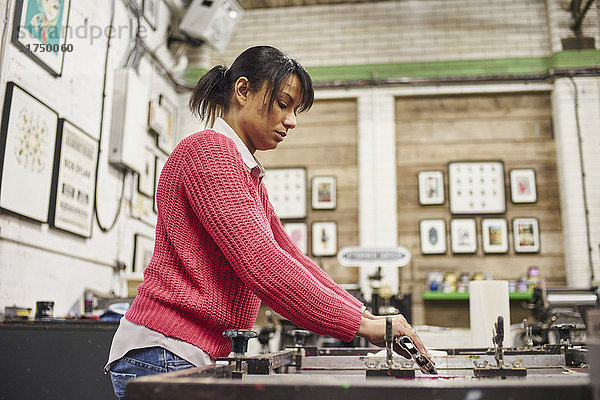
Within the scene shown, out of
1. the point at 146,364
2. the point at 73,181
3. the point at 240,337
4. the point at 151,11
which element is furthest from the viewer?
the point at 151,11

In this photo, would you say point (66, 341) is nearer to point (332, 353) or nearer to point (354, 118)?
point (332, 353)

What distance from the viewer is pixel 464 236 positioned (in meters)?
6.46

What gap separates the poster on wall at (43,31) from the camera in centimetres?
340

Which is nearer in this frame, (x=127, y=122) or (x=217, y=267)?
(x=217, y=267)

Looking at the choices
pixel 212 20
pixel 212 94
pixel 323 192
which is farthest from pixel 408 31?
pixel 212 94

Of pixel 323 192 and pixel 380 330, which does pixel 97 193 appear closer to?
pixel 323 192

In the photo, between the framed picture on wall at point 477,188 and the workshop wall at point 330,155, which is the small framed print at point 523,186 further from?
the workshop wall at point 330,155

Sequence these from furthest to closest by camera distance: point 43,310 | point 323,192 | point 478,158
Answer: point 323,192 < point 478,158 < point 43,310

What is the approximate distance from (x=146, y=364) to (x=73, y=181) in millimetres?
3388

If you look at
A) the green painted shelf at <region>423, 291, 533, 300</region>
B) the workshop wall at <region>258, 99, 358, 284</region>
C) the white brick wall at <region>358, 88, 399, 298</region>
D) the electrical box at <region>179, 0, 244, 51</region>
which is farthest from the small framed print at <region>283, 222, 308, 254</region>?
the electrical box at <region>179, 0, 244, 51</region>

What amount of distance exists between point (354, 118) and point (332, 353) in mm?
5267

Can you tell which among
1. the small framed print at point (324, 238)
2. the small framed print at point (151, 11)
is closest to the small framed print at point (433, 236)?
the small framed print at point (324, 238)

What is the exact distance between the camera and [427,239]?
651cm

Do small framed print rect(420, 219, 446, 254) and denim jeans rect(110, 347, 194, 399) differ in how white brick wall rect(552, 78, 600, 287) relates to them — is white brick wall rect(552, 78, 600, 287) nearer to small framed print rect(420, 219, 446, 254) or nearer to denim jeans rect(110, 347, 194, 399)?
small framed print rect(420, 219, 446, 254)
